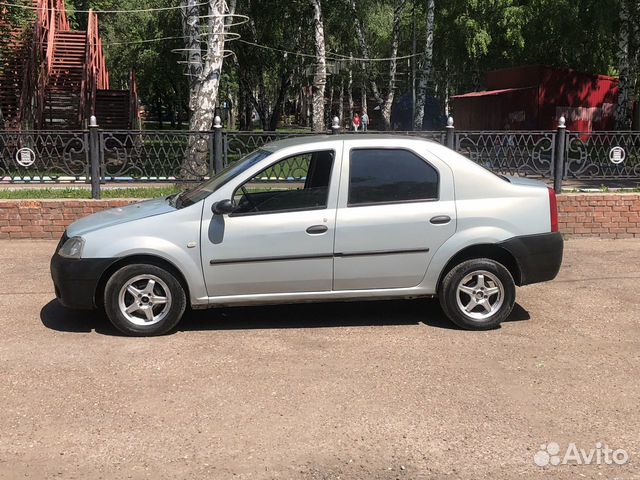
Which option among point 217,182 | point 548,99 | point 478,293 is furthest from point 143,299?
point 548,99

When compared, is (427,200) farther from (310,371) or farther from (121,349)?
(121,349)

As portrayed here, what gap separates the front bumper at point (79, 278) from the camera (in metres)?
5.18

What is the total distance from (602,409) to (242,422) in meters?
2.23

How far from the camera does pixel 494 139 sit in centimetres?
974

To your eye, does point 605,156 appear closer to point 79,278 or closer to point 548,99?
point 79,278

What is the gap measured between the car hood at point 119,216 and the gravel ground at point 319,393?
86 centimetres

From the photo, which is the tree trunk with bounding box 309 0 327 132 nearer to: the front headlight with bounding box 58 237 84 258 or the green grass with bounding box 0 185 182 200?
the green grass with bounding box 0 185 182 200

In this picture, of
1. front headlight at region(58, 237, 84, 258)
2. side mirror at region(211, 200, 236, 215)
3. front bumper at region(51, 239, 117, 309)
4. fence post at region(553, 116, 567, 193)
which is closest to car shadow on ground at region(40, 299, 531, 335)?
front bumper at region(51, 239, 117, 309)

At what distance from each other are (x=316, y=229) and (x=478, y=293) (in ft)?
4.87

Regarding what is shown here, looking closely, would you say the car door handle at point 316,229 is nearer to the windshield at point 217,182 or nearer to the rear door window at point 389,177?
the rear door window at point 389,177

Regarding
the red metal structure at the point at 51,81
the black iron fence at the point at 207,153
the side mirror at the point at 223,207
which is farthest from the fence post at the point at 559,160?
the red metal structure at the point at 51,81

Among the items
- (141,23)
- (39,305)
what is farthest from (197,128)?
(141,23)

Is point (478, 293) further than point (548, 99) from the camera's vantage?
No

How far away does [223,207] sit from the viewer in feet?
17.0
